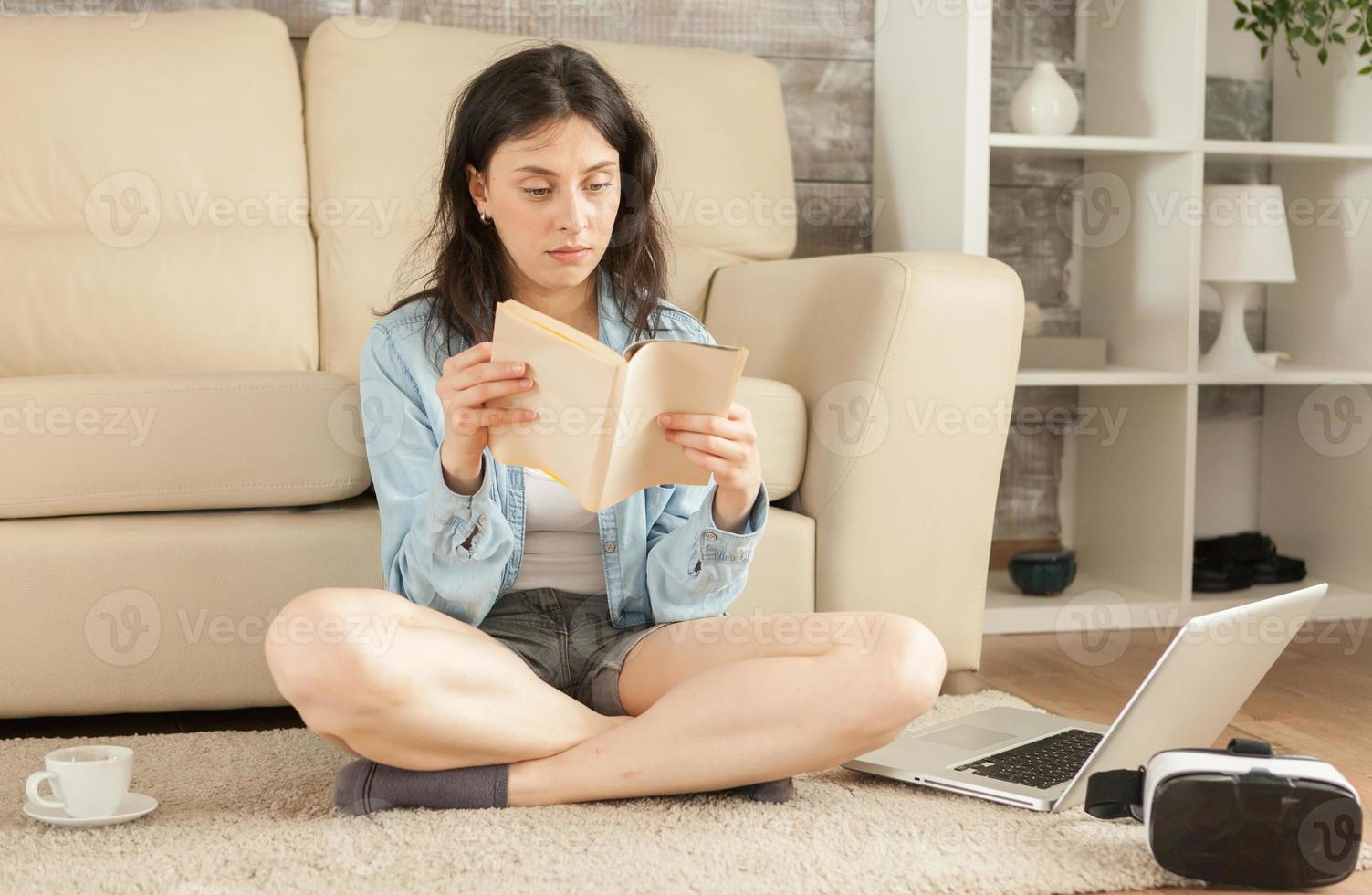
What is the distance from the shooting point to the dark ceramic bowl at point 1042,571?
2369 mm

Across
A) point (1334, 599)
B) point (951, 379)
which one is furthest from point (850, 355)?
point (1334, 599)

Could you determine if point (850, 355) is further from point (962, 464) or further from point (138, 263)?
point (138, 263)

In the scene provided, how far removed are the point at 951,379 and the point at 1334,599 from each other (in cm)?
114

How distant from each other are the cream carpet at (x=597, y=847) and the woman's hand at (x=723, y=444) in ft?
1.01

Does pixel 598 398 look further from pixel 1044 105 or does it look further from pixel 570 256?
pixel 1044 105

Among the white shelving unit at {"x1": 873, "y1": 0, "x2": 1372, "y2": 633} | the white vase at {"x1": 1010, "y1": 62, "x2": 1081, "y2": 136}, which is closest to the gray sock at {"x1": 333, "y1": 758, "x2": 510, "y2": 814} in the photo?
the white shelving unit at {"x1": 873, "y1": 0, "x2": 1372, "y2": 633}

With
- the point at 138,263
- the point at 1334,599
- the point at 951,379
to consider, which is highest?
the point at 138,263

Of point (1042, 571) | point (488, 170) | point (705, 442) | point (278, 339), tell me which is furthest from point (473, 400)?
point (1042, 571)

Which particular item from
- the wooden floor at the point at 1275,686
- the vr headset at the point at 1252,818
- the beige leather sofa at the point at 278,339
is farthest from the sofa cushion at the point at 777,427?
the vr headset at the point at 1252,818

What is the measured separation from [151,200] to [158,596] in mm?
779

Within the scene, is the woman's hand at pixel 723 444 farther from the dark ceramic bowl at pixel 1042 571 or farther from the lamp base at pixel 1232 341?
the lamp base at pixel 1232 341

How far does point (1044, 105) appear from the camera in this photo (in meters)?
2.37

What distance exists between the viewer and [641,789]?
1264mm

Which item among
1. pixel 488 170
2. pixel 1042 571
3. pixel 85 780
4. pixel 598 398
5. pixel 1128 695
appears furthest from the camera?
pixel 1042 571
